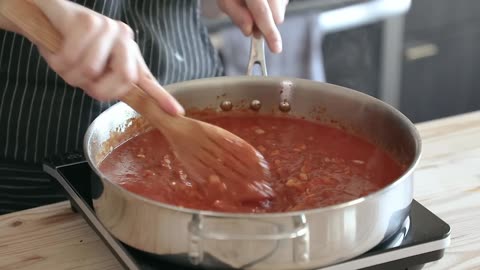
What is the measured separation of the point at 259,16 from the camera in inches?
43.2

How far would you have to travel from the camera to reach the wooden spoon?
89 centimetres

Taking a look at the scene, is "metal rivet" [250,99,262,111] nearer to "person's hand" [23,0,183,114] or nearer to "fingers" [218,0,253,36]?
"fingers" [218,0,253,36]

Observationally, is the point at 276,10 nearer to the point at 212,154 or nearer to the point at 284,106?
the point at 284,106

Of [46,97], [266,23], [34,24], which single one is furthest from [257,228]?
[46,97]

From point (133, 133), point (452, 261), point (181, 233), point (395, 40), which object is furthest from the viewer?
point (395, 40)

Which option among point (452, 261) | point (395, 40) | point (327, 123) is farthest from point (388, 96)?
point (452, 261)

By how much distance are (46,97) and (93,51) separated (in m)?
0.45

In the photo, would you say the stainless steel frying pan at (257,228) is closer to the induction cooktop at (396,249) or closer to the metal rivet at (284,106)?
the induction cooktop at (396,249)

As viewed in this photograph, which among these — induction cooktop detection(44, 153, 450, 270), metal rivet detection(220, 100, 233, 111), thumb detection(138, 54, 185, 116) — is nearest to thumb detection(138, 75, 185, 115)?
thumb detection(138, 54, 185, 116)

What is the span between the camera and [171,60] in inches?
50.6

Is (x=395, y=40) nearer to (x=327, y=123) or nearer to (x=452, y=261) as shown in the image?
(x=327, y=123)

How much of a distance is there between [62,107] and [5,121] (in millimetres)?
93

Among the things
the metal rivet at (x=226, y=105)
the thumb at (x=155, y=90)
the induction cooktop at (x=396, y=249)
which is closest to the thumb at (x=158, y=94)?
the thumb at (x=155, y=90)

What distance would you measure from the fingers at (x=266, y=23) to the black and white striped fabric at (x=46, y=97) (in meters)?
0.22
